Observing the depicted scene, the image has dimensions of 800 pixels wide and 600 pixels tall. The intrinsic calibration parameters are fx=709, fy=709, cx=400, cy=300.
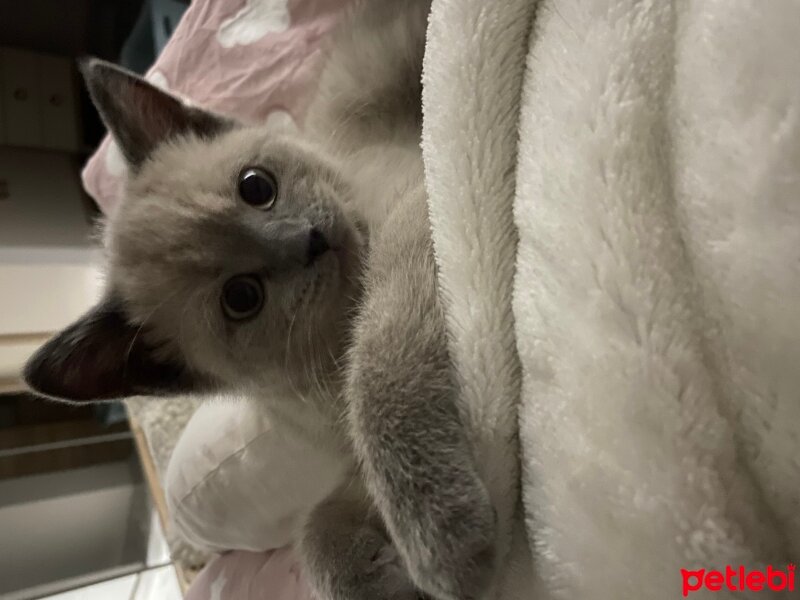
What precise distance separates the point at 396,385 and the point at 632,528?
25 cm

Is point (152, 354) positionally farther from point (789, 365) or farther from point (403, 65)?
point (789, 365)

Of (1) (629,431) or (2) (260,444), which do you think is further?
(2) (260,444)

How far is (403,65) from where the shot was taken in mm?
1119

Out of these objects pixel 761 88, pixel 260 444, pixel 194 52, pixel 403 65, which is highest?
pixel 194 52

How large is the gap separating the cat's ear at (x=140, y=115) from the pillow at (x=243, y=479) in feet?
1.31

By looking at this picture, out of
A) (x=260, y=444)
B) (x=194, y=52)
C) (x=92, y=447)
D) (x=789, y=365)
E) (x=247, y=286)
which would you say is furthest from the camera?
(x=92, y=447)

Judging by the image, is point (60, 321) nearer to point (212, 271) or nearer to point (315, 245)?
point (212, 271)

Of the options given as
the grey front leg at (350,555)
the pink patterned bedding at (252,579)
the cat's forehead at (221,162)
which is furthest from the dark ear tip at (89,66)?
the pink patterned bedding at (252,579)

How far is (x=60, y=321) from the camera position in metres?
2.32

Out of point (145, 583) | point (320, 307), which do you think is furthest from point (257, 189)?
point (145, 583)

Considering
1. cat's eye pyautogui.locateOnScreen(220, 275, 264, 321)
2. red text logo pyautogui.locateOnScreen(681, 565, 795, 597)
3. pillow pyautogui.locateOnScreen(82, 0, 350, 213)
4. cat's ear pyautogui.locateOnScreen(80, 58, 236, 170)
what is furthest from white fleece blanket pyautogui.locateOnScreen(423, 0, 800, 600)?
pillow pyautogui.locateOnScreen(82, 0, 350, 213)

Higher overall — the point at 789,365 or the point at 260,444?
the point at 789,365

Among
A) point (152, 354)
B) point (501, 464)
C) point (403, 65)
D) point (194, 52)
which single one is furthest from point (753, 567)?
point (194, 52)

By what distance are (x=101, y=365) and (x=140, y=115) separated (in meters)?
0.38
